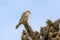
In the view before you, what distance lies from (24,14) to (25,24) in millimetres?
1689

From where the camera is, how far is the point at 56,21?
44.1 meters

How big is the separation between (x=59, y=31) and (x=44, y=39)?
1498 millimetres

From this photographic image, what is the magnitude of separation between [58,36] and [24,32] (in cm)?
286

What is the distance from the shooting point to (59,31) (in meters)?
44.2

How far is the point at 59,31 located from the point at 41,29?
5.07 feet

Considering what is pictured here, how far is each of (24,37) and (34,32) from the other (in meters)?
1.07

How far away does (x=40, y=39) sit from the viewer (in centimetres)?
4356

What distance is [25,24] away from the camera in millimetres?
43000

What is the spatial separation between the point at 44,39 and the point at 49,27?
1.13 m

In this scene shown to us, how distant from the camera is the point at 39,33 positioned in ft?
143

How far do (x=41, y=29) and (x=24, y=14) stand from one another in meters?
1.97

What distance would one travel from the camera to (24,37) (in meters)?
43.8

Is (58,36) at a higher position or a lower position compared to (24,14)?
lower

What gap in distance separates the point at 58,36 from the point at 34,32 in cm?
200
